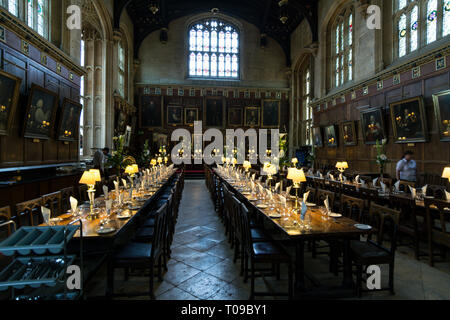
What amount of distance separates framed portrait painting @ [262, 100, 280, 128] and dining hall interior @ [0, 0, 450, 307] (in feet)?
0.34

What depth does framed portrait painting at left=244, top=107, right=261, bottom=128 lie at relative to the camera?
57.7 ft

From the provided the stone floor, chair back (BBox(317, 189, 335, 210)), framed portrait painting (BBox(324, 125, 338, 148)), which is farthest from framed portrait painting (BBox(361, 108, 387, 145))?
the stone floor

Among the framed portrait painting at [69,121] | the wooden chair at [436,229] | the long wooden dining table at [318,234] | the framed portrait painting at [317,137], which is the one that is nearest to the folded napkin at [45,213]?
the long wooden dining table at [318,234]

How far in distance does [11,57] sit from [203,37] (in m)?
14.3

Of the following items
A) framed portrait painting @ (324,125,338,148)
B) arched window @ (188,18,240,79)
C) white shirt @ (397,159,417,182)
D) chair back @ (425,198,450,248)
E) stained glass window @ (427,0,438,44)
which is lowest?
chair back @ (425,198,450,248)

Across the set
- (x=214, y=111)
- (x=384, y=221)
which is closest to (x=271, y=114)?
(x=214, y=111)

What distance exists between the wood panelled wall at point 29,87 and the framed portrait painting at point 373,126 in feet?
32.9

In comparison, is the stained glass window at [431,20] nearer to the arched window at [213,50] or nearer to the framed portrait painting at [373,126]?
the framed portrait painting at [373,126]

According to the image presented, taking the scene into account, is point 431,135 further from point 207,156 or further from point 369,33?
point 207,156

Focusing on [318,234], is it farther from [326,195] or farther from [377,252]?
[326,195]

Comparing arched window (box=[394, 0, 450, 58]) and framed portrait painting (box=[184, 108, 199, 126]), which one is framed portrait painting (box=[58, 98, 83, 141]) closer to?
framed portrait painting (box=[184, 108, 199, 126])

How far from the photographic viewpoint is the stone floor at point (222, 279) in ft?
8.70

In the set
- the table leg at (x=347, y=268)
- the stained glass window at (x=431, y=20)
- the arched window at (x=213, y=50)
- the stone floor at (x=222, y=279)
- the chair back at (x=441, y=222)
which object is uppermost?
the arched window at (x=213, y=50)
